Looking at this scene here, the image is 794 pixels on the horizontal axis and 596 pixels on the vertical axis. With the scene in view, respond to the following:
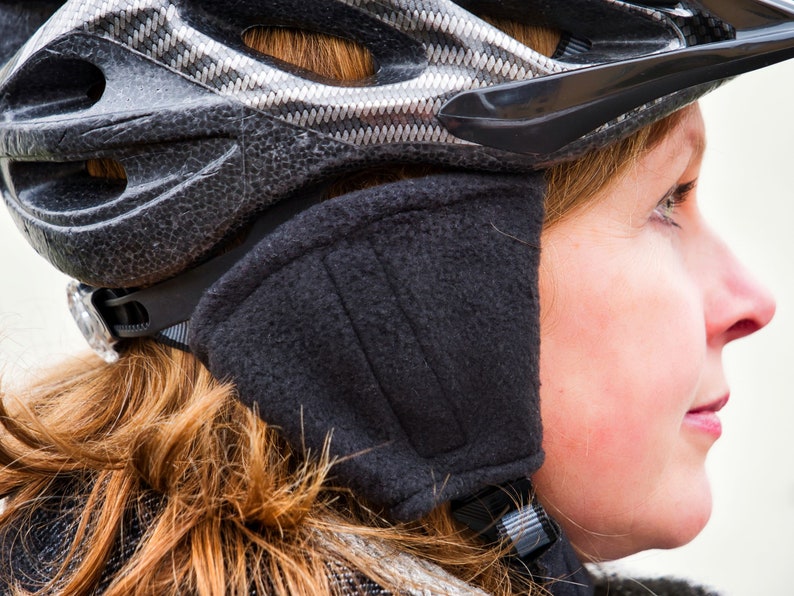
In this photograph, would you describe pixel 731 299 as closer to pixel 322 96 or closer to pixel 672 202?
pixel 672 202

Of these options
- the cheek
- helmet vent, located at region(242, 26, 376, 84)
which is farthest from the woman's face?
helmet vent, located at region(242, 26, 376, 84)

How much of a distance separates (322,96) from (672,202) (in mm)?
653

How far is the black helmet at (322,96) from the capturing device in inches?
47.8

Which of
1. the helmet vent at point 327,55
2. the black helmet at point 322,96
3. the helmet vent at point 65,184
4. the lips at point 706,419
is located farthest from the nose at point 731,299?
the helmet vent at point 65,184

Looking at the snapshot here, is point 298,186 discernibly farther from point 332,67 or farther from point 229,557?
point 229,557

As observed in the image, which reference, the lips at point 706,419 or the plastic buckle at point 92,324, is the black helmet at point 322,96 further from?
the lips at point 706,419

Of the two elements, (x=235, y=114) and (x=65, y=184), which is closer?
(x=235, y=114)

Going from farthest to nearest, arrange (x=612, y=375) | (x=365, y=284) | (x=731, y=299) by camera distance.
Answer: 1. (x=731, y=299)
2. (x=612, y=375)
3. (x=365, y=284)

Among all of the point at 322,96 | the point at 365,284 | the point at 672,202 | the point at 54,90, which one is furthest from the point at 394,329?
the point at 54,90

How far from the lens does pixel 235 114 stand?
1.22m

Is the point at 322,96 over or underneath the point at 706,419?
over

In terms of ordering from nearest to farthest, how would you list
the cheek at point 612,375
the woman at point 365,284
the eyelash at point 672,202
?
1. the woman at point 365,284
2. the cheek at point 612,375
3. the eyelash at point 672,202

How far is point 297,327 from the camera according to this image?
46.7 inches

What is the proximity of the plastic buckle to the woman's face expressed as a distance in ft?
2.50
